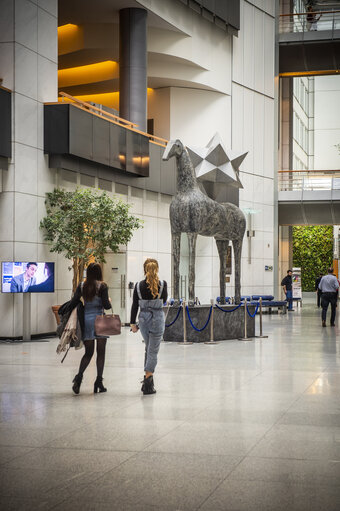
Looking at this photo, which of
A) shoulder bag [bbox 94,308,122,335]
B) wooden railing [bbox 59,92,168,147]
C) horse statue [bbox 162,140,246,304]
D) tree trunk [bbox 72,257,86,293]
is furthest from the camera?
wooden railing [bbox 59,92,168,147]

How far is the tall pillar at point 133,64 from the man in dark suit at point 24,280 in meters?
8.40

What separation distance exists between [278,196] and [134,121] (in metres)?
12.9

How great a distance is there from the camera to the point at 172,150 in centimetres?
1612

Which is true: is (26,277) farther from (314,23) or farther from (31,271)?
(314,23)

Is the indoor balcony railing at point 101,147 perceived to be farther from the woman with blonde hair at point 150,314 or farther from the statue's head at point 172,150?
the woman with blonde hair at point 150,314

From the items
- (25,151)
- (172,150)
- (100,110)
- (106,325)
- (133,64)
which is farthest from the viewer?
(133,64)

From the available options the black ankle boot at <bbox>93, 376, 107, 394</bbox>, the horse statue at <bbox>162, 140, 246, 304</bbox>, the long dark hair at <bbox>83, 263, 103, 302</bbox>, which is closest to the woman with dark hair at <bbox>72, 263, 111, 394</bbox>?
the long dark hair at <bbox>83, 263, 103, 302</bbox>

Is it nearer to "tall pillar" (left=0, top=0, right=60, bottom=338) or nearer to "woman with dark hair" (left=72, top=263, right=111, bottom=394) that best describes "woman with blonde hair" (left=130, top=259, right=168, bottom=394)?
"woman with dark hair" (left=72, top=263, right=111, bottom=394)

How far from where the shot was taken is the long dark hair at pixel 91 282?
9070 millimetres

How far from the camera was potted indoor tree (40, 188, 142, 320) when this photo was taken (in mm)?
17859

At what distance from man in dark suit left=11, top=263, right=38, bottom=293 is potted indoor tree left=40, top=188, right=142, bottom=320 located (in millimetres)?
1292

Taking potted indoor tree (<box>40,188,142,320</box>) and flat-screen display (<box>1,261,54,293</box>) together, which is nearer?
flat-screen display (<box>1,261,54,293</box>)

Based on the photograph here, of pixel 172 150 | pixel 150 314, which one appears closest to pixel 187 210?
pixel 172 150

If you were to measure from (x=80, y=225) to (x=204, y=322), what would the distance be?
425cm
